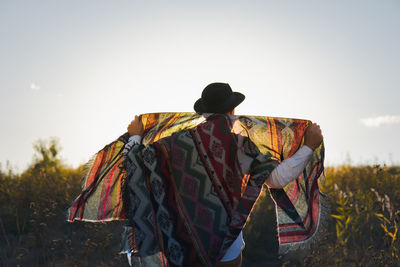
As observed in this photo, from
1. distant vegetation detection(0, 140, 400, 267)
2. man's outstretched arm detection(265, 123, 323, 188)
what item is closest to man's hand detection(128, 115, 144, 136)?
man's outstretched arm detection(265, 123, 323, 188)

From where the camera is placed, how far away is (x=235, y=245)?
8.38 feet

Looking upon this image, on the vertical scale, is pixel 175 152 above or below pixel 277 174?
above

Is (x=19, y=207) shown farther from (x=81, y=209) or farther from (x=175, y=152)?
(x=175, y=152)

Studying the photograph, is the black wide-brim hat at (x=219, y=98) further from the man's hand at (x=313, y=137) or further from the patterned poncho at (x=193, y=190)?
the man's hand at (x=313, y=137)

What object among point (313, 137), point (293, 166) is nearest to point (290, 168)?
point (293, 166)

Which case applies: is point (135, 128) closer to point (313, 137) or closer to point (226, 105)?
point (226, 105)

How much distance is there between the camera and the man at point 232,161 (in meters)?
2.46

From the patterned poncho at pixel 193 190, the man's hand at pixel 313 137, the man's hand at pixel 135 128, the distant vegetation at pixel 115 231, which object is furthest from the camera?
the distant vegetation at pixel 115 231

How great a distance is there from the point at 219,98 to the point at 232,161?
1.77ft

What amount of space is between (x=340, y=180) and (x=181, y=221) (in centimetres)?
634

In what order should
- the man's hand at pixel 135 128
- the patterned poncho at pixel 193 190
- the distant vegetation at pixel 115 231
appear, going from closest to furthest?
the patterned poncho at pixel 193 190, the man's hand at pixel 135 128, the distant vegetation at pixel 115 231

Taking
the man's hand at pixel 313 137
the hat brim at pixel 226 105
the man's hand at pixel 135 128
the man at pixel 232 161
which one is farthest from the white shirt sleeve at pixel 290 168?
the man's hand at pixel 135 128

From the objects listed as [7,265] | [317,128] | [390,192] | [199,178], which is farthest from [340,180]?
[7,265]

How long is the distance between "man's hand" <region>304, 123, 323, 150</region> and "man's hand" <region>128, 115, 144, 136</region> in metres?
1.46
